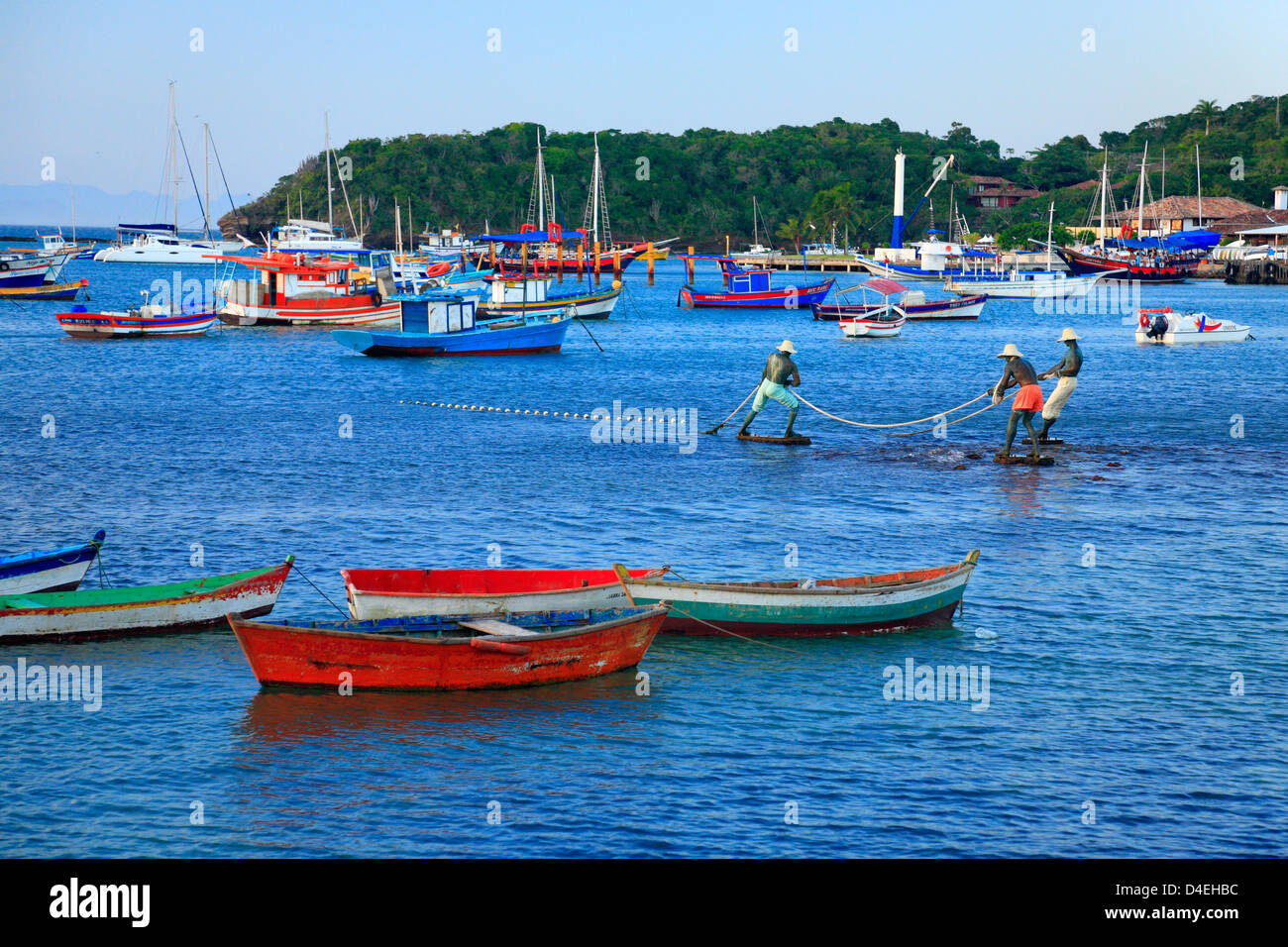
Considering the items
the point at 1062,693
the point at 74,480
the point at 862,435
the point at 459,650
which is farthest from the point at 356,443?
the point at 1062,693

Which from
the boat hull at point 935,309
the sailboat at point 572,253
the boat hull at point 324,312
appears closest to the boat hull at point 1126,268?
the boat hull at point 935,309

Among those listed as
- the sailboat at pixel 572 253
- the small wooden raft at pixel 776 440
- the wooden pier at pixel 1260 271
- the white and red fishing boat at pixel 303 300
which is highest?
the sailboat at pixel 572 253

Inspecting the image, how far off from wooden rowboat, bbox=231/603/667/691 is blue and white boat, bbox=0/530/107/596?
4.13m

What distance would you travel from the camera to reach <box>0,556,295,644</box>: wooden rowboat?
1585 cm

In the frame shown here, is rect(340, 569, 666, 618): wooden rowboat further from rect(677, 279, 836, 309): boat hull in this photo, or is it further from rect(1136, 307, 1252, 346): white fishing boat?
rect(677, 279, 836, 309): boat hull

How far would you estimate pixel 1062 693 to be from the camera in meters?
14.6

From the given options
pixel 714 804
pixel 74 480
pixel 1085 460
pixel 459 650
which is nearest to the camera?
pixel 714 804

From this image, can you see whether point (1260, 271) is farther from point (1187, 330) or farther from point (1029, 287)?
point (1187, 330)

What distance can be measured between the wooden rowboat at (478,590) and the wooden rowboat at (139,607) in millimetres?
1374

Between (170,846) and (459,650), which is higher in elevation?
(459,650)

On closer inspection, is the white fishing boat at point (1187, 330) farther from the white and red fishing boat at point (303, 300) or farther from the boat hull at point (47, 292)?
the boat hull at point (47, 292)

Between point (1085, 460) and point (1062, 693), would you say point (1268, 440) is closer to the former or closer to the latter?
point (1085, 460)

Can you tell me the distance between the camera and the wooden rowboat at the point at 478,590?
50.5 ft
